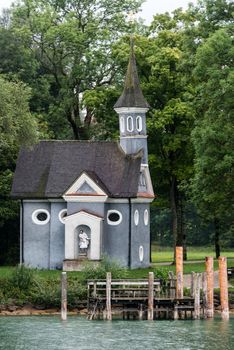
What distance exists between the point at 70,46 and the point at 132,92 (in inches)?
535

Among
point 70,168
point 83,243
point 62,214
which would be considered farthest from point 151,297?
point 70,168

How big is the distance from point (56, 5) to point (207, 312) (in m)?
37.9

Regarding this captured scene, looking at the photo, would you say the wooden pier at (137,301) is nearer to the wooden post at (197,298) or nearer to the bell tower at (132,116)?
the wooden post at (197,298)

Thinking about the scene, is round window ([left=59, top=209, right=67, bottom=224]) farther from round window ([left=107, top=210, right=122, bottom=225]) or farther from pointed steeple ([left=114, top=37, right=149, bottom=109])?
Answer: pointed steeple ([left=114, top=37, right=149, bottom=109])

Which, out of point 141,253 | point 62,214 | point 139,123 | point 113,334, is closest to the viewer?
point 113,334

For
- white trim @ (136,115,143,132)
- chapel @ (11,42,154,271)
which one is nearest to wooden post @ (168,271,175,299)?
chapel @ (11,42,154,271)

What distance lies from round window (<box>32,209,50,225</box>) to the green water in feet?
52.1

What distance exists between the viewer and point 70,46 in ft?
305

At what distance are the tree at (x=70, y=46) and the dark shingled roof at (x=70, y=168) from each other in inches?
383

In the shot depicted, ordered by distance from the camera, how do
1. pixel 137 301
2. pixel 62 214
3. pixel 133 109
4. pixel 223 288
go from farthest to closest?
pixel 133 109
pixel 62 214
pixel 137 301
pixel 223 288

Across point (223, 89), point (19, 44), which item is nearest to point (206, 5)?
point (223, 89)

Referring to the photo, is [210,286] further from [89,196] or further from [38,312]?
[89,196]

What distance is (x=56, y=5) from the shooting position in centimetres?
9481

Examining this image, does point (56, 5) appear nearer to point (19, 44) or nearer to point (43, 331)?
point (19, 44)
